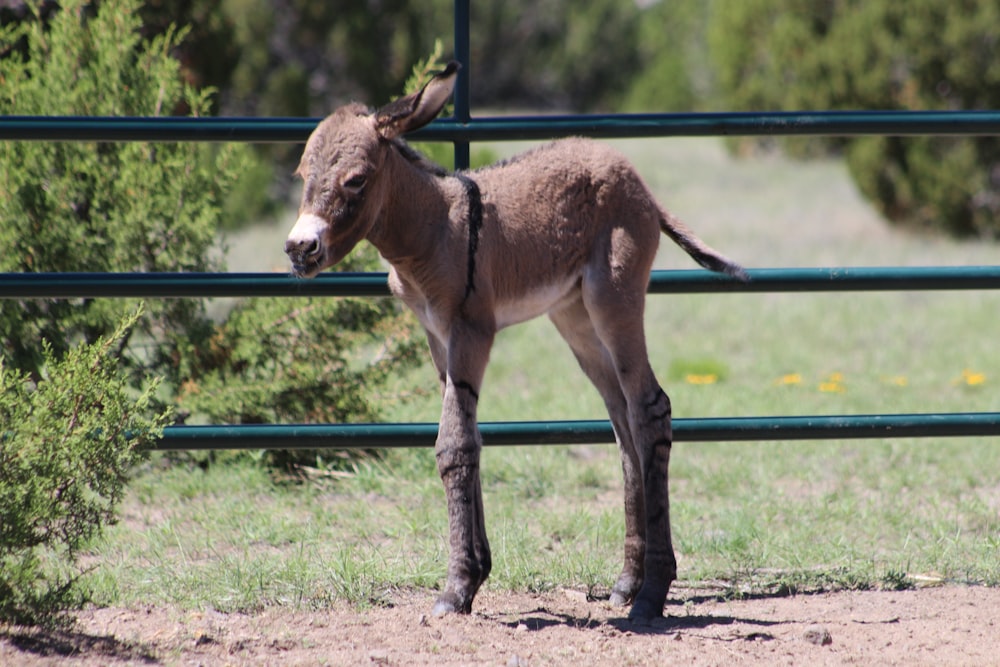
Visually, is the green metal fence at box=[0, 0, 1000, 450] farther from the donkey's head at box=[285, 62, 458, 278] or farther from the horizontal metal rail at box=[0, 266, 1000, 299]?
the donkey's head at box=[285, 62, 458, 278]

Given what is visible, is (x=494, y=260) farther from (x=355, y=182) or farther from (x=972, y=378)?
(x=972, y=378)

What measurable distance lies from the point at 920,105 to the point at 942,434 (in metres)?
11.7

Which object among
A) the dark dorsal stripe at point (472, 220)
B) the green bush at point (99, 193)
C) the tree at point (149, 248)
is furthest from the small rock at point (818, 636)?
the green bush at point (99, 193)

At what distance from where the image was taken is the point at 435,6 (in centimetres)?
3162

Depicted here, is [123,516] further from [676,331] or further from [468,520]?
[676,331]

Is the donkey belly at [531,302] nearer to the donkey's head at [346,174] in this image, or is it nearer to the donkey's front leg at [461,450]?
the donkey's front leg at [461,450]

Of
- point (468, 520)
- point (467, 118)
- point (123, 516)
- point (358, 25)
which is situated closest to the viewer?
point (468, 520)

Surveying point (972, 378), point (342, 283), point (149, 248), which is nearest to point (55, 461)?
point (342, 283)

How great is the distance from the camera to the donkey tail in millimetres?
3869

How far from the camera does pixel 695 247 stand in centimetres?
389

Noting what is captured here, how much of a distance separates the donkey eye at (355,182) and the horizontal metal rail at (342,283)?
2.86ft

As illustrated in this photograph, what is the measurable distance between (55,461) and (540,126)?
1.98m

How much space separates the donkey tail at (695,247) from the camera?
3.87m

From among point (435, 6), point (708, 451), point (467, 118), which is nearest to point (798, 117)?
point (467, 118)
